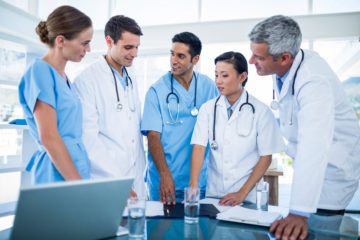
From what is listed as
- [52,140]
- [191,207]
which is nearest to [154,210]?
[191,207]

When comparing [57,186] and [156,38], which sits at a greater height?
[156,38]

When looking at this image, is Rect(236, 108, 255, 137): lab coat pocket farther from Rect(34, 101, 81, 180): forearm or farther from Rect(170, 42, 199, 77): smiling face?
Rect(34, 101, 81, 180): forearm

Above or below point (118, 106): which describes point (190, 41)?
above

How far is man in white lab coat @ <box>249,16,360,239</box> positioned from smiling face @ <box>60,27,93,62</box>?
27.3 inches

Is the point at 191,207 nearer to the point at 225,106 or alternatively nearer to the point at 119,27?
the point at 225,106

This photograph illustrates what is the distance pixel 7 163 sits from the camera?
3.61m

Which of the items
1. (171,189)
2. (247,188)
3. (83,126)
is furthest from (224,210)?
(83,126)

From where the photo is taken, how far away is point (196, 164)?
1.70 m

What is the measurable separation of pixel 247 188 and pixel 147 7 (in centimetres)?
329

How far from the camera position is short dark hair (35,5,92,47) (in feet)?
4.57

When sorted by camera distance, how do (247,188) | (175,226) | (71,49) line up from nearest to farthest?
(175,226) → (71,49) → (247,188)

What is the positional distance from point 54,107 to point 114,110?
0.41 meters

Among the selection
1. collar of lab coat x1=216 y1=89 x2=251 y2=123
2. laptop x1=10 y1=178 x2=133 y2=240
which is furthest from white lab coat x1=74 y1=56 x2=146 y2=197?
laptop x1=10 y1=178 x2=133 y2=240

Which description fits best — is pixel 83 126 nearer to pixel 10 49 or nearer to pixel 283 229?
pixel 283 229
